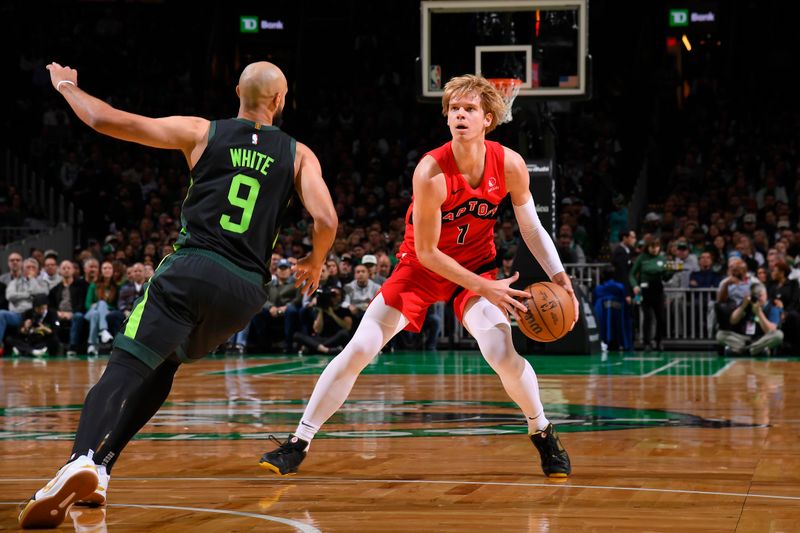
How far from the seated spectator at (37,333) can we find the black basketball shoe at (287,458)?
13.4 m

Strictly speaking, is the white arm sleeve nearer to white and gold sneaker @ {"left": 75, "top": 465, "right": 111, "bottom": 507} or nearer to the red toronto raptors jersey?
the red toronto raptors jersey

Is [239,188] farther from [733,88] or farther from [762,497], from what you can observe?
[733,88]

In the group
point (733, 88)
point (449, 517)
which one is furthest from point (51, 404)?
point (733, 88)

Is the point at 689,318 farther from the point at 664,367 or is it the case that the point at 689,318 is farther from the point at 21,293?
the point at 21,293

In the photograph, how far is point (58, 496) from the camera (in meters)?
4.68

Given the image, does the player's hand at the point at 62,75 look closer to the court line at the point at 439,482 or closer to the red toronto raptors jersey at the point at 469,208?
the red toronto raptors jersey at the point at 469,208

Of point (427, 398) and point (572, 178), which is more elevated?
point (572, 178)

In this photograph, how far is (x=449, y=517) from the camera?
4.99 m

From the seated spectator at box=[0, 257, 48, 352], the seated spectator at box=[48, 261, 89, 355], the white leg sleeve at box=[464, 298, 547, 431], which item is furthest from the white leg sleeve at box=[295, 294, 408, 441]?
the seated spectator at box=[0, 257, 48, 352]

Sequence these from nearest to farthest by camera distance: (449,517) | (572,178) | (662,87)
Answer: (449,517) → (572,178) → (662,87)

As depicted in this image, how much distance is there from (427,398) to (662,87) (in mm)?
17562

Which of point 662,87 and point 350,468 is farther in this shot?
point 662,87

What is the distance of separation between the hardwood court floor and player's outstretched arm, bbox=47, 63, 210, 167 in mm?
1524

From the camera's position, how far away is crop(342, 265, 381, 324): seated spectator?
18312 millimetres
